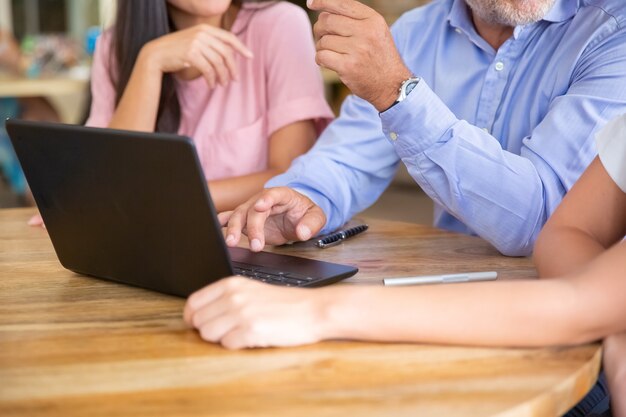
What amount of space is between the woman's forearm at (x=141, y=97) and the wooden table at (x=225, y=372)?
843 millimetres

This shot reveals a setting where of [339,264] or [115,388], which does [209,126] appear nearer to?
[339,264]

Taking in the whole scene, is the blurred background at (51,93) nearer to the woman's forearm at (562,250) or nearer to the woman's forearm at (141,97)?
the woman's forearm at (141,97)

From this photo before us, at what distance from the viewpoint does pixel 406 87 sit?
1291mm

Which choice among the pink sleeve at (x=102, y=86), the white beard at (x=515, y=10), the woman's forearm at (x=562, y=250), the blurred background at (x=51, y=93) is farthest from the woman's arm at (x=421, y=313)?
the blurred background at (x=51, y=93)

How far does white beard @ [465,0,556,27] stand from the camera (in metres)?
1.44

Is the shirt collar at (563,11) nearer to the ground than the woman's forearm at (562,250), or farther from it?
farther from it

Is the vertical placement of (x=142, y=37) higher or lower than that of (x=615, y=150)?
lower

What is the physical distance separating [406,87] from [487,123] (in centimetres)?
31

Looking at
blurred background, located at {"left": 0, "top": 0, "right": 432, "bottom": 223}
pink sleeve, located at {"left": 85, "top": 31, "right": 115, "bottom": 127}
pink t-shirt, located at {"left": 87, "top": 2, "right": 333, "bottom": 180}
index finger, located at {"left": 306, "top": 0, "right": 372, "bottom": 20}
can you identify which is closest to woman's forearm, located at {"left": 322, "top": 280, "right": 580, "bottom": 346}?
index finger, located at {"left": 306, "top": 0, "right": 372, "bottom": 20}

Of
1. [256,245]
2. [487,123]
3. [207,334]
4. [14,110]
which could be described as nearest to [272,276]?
[256,245]

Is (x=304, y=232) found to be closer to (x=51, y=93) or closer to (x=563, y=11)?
(x=563, y=11)

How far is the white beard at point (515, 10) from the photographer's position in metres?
1.44

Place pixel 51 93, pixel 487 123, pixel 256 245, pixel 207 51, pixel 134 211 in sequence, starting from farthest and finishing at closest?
pixel 51 93 < pixel 207 51 < pixel 487 123 < pixel 256 245 < pixel 134 211

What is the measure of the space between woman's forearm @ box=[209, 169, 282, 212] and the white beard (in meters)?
0.56
